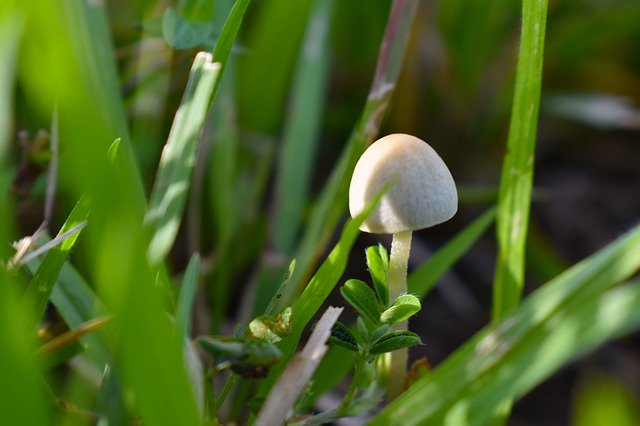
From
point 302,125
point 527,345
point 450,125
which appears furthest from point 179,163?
point 450,125

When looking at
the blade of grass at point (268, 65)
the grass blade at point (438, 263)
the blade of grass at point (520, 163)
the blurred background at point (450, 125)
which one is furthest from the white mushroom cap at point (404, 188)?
the blade of grass at point (268, 65)

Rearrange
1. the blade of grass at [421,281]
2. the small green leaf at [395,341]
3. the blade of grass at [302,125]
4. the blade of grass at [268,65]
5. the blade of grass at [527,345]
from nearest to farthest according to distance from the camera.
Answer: the blade of grass at [527,345] → the small green leaf at [395,341] → the blade of grass at [421,281] → the blade of grass at [302,125] → the blade of grass at [268,65]

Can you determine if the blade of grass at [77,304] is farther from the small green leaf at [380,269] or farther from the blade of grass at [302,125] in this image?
the blade of grass at [302,125]

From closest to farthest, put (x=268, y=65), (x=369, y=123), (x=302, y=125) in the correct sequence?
(x=369, y=123) < (x=302, y=125) < (x=268, y=65)

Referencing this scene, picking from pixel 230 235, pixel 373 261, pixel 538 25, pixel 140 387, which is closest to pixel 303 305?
pixel 373 261

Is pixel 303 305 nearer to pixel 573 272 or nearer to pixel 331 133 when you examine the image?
pixel 573 272

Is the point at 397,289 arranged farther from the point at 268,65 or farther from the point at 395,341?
the point at 268,65

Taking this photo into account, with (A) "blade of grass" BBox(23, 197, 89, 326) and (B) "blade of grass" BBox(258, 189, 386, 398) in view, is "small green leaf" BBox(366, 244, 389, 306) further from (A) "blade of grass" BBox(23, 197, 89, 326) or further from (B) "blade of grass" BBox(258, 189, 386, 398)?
(A) "blade of grass" BBox(23, 197, 89, 326)
